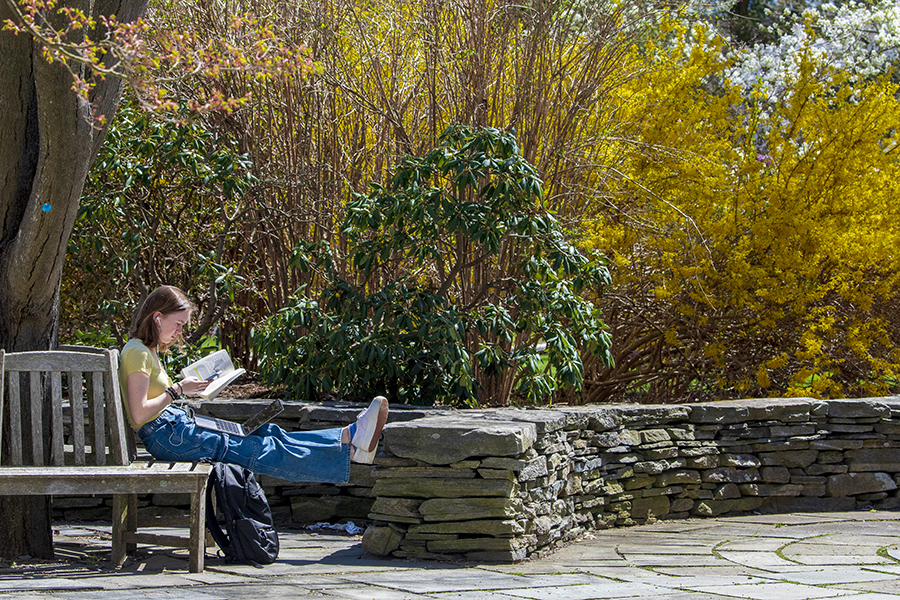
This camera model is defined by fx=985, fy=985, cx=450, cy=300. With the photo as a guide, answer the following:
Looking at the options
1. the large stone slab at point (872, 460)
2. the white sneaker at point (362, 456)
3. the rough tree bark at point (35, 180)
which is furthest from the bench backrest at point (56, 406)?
the large stone slab at point (872, 460)

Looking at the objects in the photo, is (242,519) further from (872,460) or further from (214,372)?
(872,460)

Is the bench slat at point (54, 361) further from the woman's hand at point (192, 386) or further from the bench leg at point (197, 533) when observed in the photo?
the bench leg at point (197, 533)

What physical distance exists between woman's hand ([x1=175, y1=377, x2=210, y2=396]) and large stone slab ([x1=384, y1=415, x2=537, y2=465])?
2.71ft

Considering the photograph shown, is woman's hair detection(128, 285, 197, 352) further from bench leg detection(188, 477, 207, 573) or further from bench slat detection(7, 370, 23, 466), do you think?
bench leg detection(188, 477, 207, 573)

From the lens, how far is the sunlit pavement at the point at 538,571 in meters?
3.47

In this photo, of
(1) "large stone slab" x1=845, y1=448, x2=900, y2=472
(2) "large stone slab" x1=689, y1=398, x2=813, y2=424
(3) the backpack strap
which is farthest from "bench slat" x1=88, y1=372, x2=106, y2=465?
(1) "large stone slab" x1=845, y1=448, x2=900, y2=472

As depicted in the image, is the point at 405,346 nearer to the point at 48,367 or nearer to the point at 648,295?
the point at 48,367

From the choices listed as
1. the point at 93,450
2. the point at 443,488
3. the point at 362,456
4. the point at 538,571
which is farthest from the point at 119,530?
the point at 538,571

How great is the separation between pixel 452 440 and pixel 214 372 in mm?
1051

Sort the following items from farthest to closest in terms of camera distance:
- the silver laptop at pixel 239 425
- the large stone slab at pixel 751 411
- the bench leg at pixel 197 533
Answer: the large stone slab at pixel 751 411
the silver laptop at pixel 239 425
the bench leg at pixel 197 533

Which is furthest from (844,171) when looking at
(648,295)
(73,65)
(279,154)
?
(73,65)

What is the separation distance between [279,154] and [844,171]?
3.75 metres

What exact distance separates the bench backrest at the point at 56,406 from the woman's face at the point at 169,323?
0.68ft

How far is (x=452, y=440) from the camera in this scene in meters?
4.27
